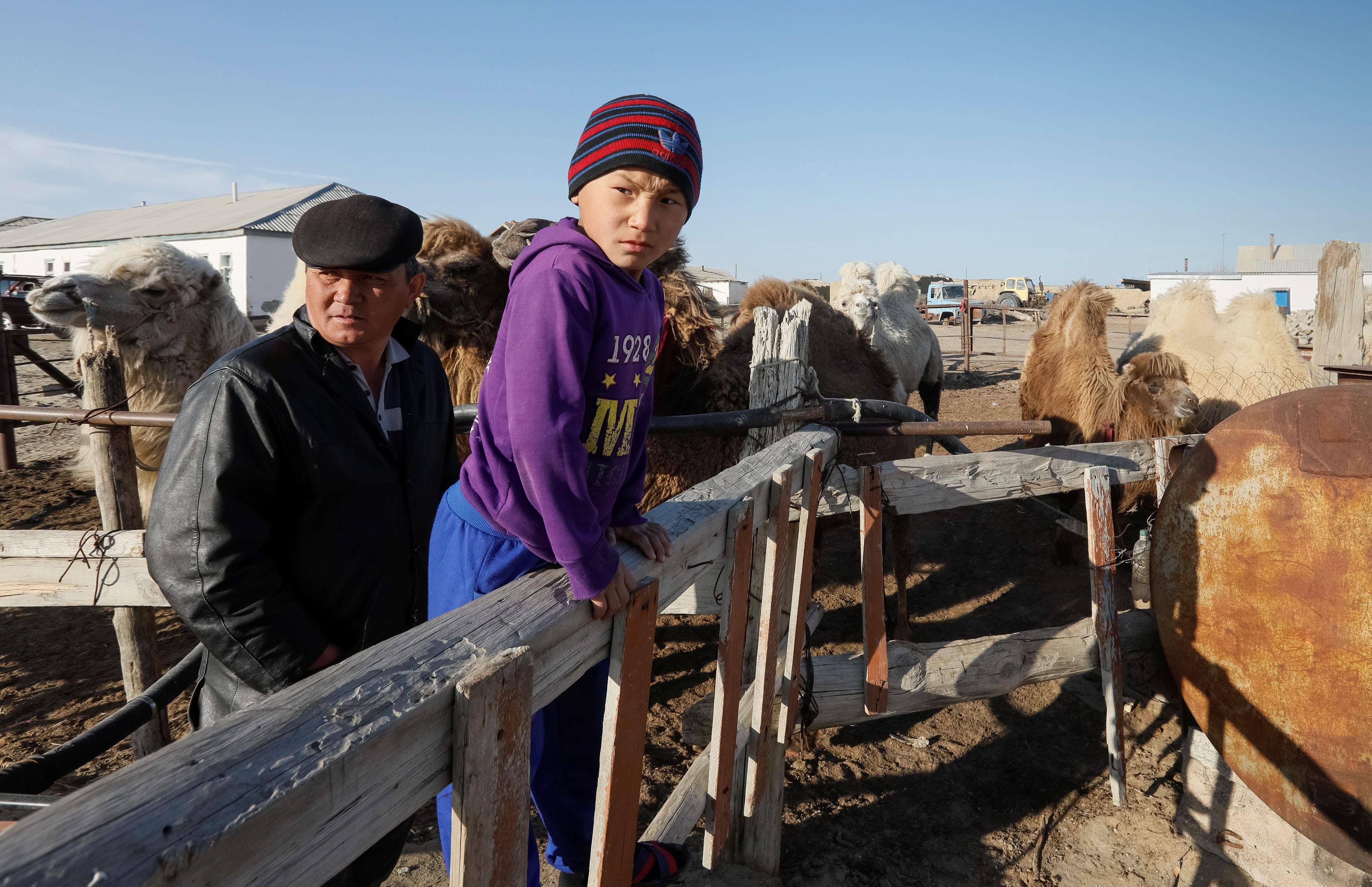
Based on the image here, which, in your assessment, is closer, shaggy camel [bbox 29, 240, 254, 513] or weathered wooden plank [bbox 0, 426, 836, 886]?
weathered wooden plank [bbox 0, 426, 836, 886]

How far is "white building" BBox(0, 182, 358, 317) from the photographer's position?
28.9 metres

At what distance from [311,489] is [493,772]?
1021mm

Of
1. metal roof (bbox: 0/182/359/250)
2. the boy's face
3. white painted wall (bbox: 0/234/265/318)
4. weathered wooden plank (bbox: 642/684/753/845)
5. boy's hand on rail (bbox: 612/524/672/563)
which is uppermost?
metal roof (bbox: 0/182/359/250)

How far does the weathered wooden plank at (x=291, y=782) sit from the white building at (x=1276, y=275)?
40903 mm

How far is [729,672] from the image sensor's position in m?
2.10

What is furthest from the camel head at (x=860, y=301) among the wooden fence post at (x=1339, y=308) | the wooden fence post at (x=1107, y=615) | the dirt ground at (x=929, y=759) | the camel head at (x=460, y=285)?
the camel head at (x=460, y=285)

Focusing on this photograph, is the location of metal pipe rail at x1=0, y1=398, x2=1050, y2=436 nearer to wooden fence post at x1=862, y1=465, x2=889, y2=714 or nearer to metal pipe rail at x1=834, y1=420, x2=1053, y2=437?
metal pipe rail at x1=834, y1=420, x2=1053, y2=437

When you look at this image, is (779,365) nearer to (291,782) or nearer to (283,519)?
(283,519)

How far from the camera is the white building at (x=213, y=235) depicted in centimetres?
2886

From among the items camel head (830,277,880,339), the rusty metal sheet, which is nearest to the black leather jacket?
the rusty metal sheet

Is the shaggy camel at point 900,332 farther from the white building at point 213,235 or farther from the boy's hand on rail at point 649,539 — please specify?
the white building at point 213,235

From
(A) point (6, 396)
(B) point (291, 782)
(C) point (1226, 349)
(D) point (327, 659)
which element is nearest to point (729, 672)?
(D) point (327, 659)

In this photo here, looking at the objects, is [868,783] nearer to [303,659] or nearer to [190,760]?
[303,659]

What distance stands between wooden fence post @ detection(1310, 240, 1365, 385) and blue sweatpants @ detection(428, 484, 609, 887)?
569cm
